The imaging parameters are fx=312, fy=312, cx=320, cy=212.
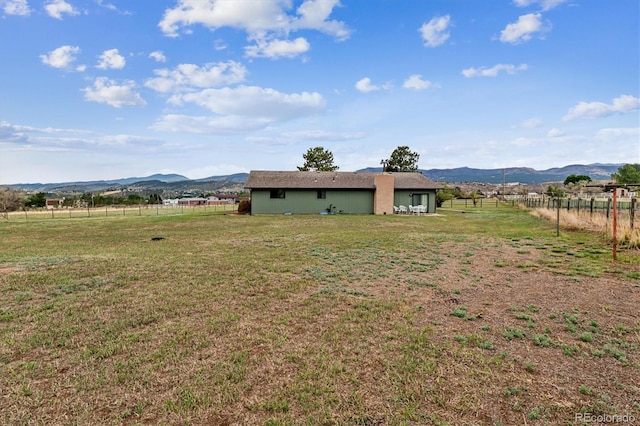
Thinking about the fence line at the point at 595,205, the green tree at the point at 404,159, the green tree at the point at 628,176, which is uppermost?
the green tree at the point at 404,159

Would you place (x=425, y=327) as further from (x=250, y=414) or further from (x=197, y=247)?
(x=197, y=247)

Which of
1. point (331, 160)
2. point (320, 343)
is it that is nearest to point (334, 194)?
point (320, 343)

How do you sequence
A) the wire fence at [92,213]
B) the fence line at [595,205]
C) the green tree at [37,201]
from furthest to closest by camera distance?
the green tree at [37,201], the wire fence at [92,213], the fence line at [595,205]

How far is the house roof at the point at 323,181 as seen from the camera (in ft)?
83.4

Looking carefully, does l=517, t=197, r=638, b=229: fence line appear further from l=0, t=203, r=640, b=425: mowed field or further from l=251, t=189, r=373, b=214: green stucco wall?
l=251, t=189, r=373, b=214: green stucco wall

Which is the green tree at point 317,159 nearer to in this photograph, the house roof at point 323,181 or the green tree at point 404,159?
the green tree at point 404,159

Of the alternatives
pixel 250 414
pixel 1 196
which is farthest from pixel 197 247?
pixel 1 196

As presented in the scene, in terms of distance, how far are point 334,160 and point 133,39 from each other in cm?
3350

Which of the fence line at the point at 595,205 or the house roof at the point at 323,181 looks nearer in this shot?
the fence line at the point at 595,205

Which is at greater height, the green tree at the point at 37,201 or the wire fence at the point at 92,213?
the green tree at the point at 37,201

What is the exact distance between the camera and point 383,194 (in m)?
25.6

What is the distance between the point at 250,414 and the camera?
250 cm

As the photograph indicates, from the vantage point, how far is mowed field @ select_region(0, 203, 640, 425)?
258cm

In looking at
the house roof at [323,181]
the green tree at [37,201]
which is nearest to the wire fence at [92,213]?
the house roof at [323,181]
